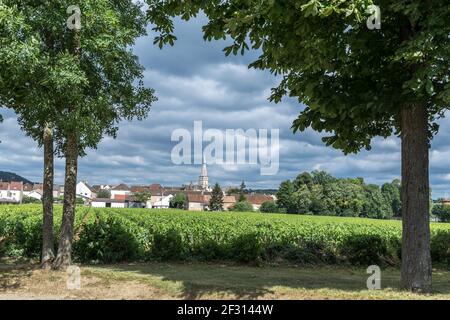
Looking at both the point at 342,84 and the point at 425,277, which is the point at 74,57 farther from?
the point at 425,277

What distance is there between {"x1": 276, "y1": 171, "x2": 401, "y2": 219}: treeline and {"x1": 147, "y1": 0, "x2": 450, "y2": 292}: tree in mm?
95985

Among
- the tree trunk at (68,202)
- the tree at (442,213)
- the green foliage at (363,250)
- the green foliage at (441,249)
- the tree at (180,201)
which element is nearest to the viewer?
the tree trunk at (68,202)

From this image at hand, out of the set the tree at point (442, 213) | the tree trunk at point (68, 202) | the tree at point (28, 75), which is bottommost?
the tree at point (442, 213)

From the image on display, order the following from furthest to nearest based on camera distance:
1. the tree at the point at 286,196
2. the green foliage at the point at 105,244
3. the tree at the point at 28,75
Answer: the tree at the point at 286,196
the green foliage at the point at 105,244
the tree at the point at 28,75

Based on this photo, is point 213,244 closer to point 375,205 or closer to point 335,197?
point 335,197

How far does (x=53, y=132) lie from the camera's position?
12977mm

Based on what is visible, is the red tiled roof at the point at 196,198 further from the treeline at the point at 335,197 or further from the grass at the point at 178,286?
the grass at the point at 178,286

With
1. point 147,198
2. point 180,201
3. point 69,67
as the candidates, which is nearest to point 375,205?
point 180,201

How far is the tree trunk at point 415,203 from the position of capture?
373 inches

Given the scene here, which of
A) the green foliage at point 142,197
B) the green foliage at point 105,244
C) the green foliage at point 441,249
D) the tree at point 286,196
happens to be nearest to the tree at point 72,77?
the green foliage at point 105,244

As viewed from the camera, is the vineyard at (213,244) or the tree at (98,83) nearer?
the tree at (98,83)

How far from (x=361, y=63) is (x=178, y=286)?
6.56 m

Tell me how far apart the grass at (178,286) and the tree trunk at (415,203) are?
18.3 inches

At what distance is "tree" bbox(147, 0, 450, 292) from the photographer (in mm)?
8188
